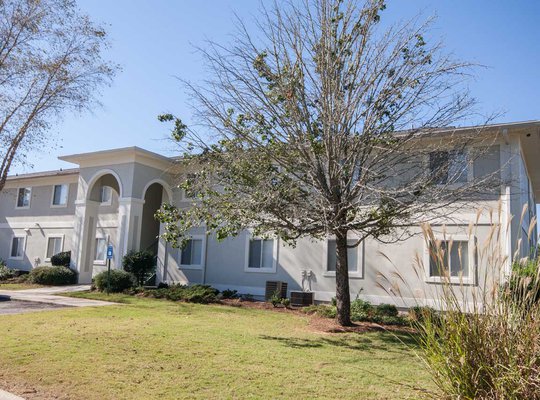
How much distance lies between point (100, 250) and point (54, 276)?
11.2 ft

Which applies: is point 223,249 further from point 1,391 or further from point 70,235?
point 1,391

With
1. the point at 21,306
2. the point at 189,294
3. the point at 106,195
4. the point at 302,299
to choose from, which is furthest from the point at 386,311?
the point at 106,195

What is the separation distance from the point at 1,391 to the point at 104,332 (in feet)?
12.6

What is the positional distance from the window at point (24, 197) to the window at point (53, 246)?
3.43 meters

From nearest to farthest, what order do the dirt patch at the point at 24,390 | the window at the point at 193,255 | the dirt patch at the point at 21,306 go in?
the dirt patch at the point at 24,390 < the dirt patch at the point at 21,306 < the window at the point at 193,255

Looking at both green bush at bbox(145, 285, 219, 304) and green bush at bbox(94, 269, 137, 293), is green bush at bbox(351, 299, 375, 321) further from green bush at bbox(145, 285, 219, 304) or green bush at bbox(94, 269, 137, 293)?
green bush at bbox(94, 269, 137, 293)

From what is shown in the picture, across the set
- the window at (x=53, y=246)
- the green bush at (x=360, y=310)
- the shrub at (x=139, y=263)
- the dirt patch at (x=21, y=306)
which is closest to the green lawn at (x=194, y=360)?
the dirt patch at (x=21, y=306)

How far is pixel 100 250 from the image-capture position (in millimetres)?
25703

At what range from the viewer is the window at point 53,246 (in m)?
27.5

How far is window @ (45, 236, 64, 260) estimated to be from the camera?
27500 mm

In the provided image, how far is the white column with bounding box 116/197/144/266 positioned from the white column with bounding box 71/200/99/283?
2.62 m

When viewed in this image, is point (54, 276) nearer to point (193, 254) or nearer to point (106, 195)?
point (106, 195)

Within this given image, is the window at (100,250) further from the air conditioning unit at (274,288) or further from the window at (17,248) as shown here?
the air conditioning unit at (274,288)

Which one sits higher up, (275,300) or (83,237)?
(83,237)
